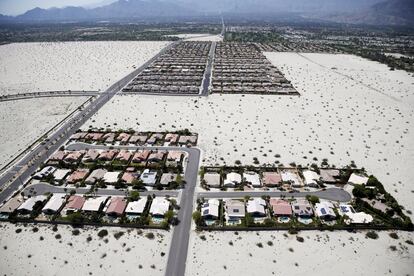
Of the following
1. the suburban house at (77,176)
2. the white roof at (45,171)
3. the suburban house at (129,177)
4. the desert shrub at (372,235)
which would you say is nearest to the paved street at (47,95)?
the white roof at (45,171)

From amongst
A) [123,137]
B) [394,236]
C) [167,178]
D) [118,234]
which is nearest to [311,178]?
[394,236]

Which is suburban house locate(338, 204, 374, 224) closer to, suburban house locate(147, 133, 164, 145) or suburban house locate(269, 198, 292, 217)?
suburban house locate(269, 198, 292, 217)

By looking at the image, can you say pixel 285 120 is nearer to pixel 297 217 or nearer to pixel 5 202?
pixel 297 217

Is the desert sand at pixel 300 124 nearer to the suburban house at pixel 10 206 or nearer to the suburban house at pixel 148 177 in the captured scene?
the suburban house at pixel 148 177

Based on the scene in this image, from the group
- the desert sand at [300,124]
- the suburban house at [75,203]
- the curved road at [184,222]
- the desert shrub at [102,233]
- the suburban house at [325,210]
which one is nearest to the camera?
the curved road at [184,222]

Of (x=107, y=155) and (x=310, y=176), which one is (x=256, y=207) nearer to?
(x=310, y=176)

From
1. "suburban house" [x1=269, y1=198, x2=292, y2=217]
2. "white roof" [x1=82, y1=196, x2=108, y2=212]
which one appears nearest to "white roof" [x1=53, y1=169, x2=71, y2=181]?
"white roof" [x1=82, y1=196, x2=108, y2=212]
